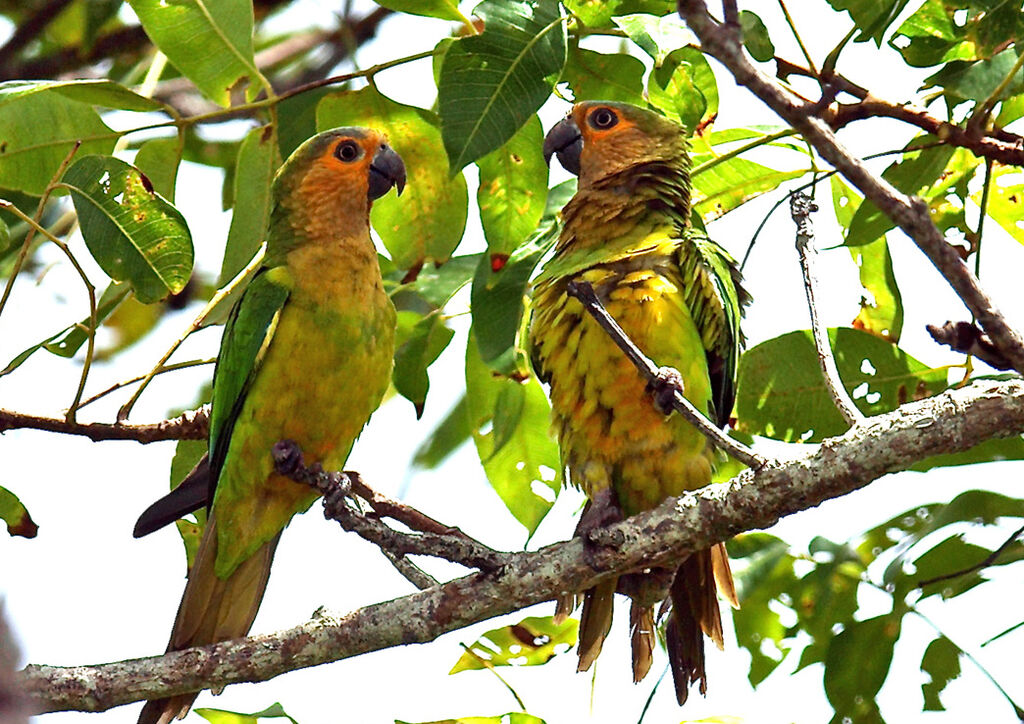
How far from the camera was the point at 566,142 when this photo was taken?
13.7 ft

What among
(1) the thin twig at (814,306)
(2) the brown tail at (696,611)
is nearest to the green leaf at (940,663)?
(2) the brown tail at (696,611)

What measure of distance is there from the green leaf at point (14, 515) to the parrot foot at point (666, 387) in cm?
167

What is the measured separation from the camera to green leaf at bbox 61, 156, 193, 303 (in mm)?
2957

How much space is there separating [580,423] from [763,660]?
94 cm

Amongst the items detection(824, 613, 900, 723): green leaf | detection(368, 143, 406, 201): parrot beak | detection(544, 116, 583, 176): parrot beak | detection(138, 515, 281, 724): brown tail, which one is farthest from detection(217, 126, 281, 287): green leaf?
detection(824, 613, 900, 723): green leaf

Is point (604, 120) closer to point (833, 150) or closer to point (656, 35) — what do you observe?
point (656, 35)

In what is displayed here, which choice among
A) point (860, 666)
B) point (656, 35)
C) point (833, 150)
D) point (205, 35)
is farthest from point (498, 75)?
point (860, 666)

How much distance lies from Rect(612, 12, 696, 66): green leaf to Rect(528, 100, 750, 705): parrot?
0.97 metres

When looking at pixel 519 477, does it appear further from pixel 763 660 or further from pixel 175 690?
pixel 175 690

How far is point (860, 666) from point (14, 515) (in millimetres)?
2280

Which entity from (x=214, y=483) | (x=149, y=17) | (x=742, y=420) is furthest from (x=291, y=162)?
(x=742, y=420)

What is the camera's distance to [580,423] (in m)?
3.46

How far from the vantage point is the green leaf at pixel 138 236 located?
2.96 m

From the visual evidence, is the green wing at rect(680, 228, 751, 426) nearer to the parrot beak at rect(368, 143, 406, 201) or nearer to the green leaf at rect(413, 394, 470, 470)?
the parrot beak at rect(368, 143, 406, 201)
